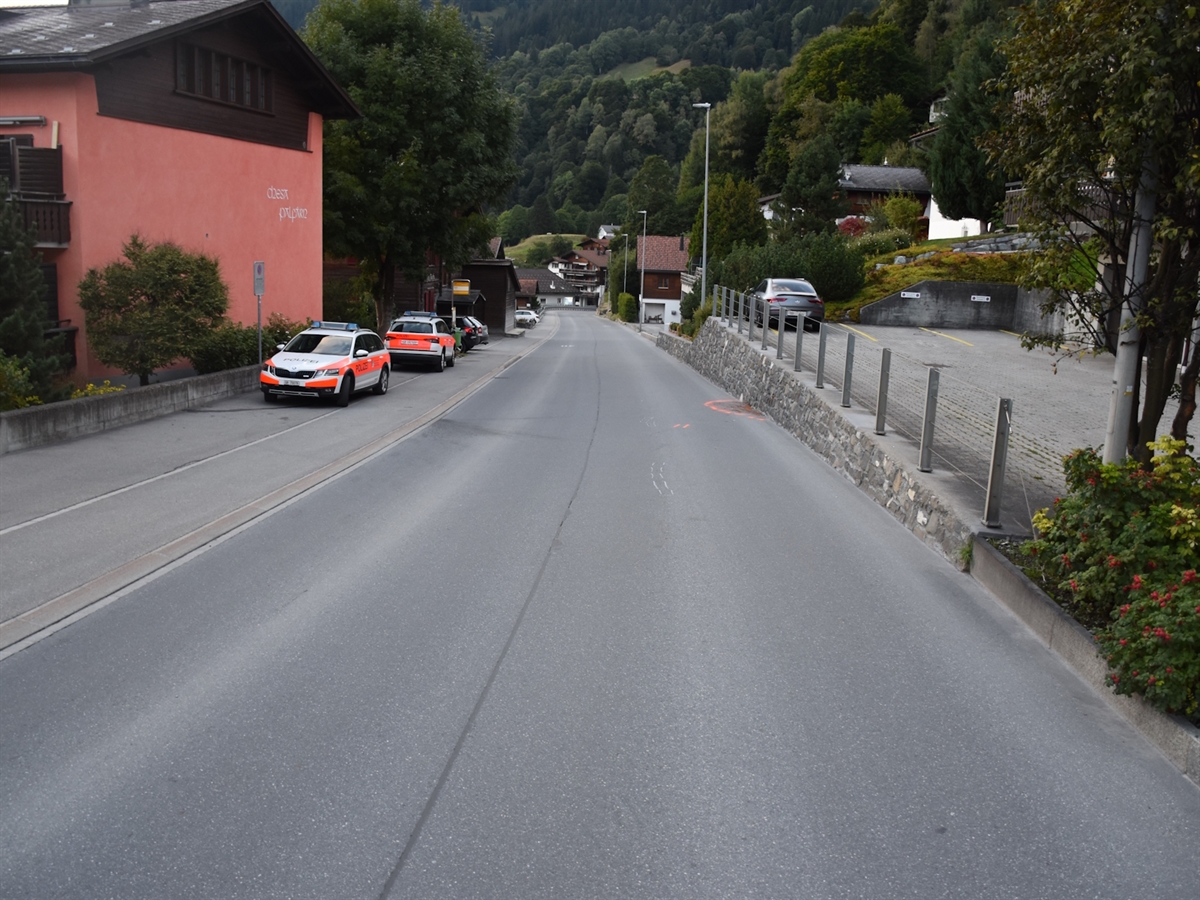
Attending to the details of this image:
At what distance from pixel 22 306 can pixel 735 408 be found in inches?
528

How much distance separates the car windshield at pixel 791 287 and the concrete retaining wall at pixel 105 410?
15.1 metres

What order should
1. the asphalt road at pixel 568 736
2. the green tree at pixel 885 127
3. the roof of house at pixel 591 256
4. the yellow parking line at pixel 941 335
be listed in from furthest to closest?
1. the roof of house at pixel 591 256
2. the green tree at pixel 885 127
3. the yellow parking line at pixel 941 335
4. the asphalt road at pixel 568 736

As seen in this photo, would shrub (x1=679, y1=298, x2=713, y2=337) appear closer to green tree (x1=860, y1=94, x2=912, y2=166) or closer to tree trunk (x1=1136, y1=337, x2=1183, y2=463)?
tree trunk (x1=1136, y1=337, x2=1183, y2=463)

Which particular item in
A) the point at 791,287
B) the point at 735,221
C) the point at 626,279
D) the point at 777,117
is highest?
the point at 777,117

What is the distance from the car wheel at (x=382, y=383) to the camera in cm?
2489

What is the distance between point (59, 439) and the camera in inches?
624

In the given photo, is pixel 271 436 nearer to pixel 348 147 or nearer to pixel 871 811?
pixel 871 811

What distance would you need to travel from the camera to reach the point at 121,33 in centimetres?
2253

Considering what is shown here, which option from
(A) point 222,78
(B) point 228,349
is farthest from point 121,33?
(B) point 228,349

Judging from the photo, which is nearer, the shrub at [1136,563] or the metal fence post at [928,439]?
the shrub at [1136,563]

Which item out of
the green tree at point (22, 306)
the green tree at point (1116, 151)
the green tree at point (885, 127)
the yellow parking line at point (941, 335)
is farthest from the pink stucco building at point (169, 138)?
the green tree at point (885, 127)

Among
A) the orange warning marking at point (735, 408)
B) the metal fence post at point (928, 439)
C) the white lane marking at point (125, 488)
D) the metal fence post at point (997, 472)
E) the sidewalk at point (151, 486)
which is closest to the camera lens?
the sidewalk at point (151, 486)

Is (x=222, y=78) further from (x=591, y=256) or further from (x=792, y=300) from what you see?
(x=591, y=256)

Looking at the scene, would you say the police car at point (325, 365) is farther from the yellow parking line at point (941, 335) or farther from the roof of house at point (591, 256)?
the roof of house at point (591, 256)
